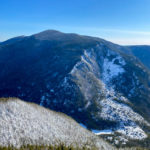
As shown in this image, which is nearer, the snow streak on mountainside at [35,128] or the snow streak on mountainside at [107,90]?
the snow streak on mountainside at [35,128]

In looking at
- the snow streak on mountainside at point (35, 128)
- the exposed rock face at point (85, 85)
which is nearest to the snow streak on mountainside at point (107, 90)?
the exposed rock face at point (85, 85)

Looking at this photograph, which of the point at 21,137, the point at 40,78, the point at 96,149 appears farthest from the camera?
the point at 40,78

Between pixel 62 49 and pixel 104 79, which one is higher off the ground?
pixel 62 49

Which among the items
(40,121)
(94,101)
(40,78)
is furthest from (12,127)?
(40,78)

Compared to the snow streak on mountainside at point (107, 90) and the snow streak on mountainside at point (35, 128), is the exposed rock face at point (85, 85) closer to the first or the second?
the snow streak on mountainside at point (107, 90)

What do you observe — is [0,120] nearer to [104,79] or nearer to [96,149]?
[96,149]

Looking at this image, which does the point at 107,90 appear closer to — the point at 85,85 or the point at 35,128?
the point at 85,85

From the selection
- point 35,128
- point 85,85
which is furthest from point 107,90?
point 35,128
